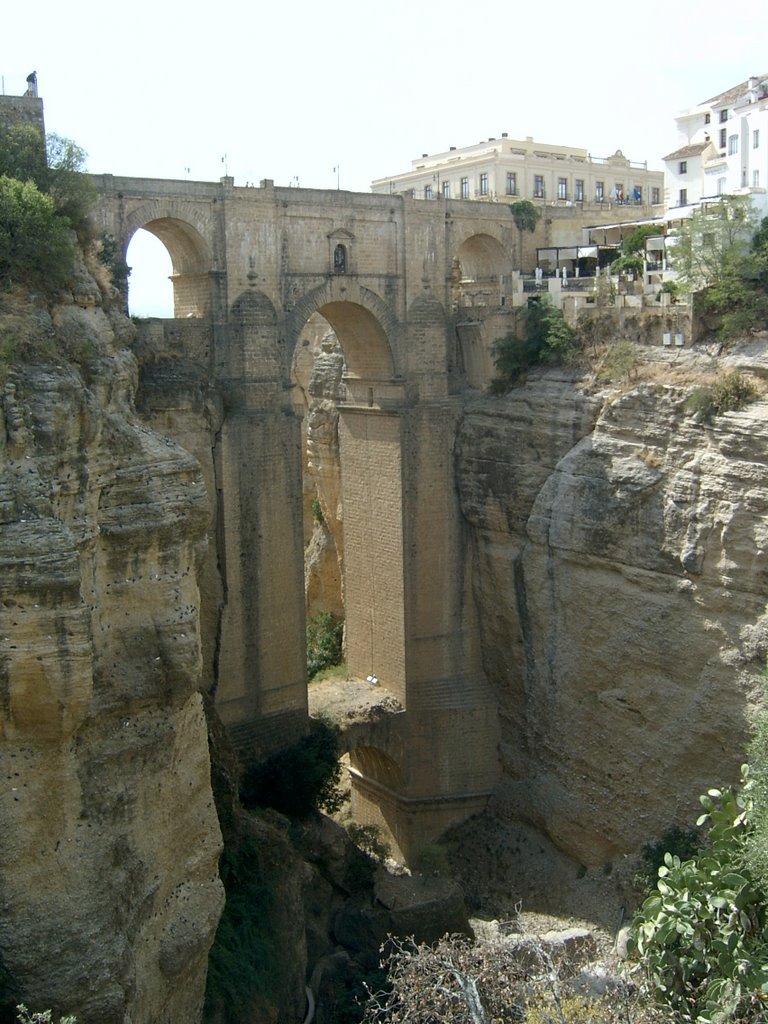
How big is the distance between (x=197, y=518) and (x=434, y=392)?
12759mm

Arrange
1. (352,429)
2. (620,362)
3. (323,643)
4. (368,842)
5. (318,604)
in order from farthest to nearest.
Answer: (318,604), (323,643), (352,429), (368,842), (620,362)

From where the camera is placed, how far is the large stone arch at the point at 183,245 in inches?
837

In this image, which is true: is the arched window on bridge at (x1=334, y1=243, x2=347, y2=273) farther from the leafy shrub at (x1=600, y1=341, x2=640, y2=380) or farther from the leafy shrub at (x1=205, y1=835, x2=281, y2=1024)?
the leafy shrub at (x1=205, y1=835, x2=281, y2=1024)

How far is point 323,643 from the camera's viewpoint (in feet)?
95.6

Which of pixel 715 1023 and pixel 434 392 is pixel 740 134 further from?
pixel 715 1023

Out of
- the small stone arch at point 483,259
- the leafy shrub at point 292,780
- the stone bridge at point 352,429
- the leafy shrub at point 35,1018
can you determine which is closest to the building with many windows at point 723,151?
the small stone arch at point 483,259

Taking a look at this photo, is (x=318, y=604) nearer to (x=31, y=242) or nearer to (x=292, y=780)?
(x=292, y=780)

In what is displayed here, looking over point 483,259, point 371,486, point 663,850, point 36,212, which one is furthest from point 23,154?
point 483,259

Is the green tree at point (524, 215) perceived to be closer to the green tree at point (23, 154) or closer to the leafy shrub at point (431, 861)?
the leafy shrub at point (431, 861)

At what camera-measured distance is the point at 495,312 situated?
85.5 feet

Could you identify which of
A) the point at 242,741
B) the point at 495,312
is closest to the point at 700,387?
the point at 495,312

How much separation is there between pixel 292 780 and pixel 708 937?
35.7 ft

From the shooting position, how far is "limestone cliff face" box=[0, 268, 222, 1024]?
1170 centimetres

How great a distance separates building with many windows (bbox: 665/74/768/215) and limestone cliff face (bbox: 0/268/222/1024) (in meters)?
18.5
